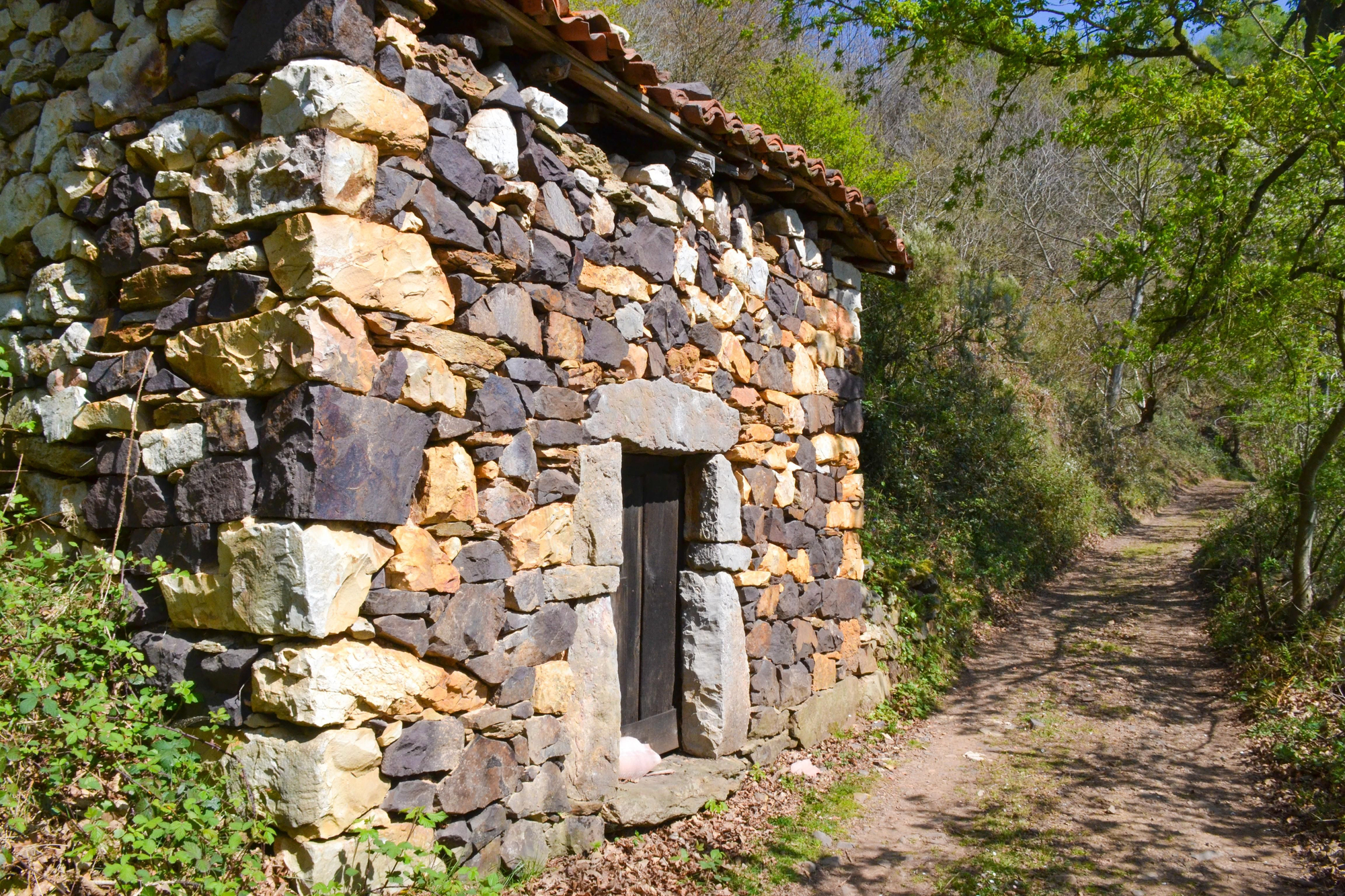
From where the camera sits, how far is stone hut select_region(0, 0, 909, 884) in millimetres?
2775

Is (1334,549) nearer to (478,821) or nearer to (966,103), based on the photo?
(478,821)

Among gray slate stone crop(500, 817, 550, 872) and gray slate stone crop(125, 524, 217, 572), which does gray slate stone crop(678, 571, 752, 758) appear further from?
gray slate stone crop(125, 524, 217, 572)

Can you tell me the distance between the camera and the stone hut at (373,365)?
9.11 ft

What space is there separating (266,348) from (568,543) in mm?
1486

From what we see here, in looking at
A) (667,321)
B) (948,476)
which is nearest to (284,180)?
(667,321)

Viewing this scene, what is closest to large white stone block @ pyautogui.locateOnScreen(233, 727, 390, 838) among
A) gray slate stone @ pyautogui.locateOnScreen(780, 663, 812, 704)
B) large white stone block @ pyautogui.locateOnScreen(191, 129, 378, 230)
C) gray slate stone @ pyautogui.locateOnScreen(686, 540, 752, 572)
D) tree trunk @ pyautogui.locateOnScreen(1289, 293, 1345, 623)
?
large white stone block @ pyautogui.locateOnScreen(191, 129, 378, 230)

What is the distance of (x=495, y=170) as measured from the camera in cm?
339

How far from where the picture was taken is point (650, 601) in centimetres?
475

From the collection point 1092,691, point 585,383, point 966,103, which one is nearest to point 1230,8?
point 1092,691

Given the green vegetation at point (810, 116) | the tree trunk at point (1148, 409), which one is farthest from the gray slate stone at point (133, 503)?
the tree trunk at point (1148, 409)

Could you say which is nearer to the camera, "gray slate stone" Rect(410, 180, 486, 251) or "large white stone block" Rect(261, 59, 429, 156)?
"large white stone block" Rect(261, 59, 429, 156)

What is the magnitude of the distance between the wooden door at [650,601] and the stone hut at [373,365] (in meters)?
0.04

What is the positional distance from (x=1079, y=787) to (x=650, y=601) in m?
2.76

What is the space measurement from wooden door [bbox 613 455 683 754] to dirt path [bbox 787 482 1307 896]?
1.14 m
